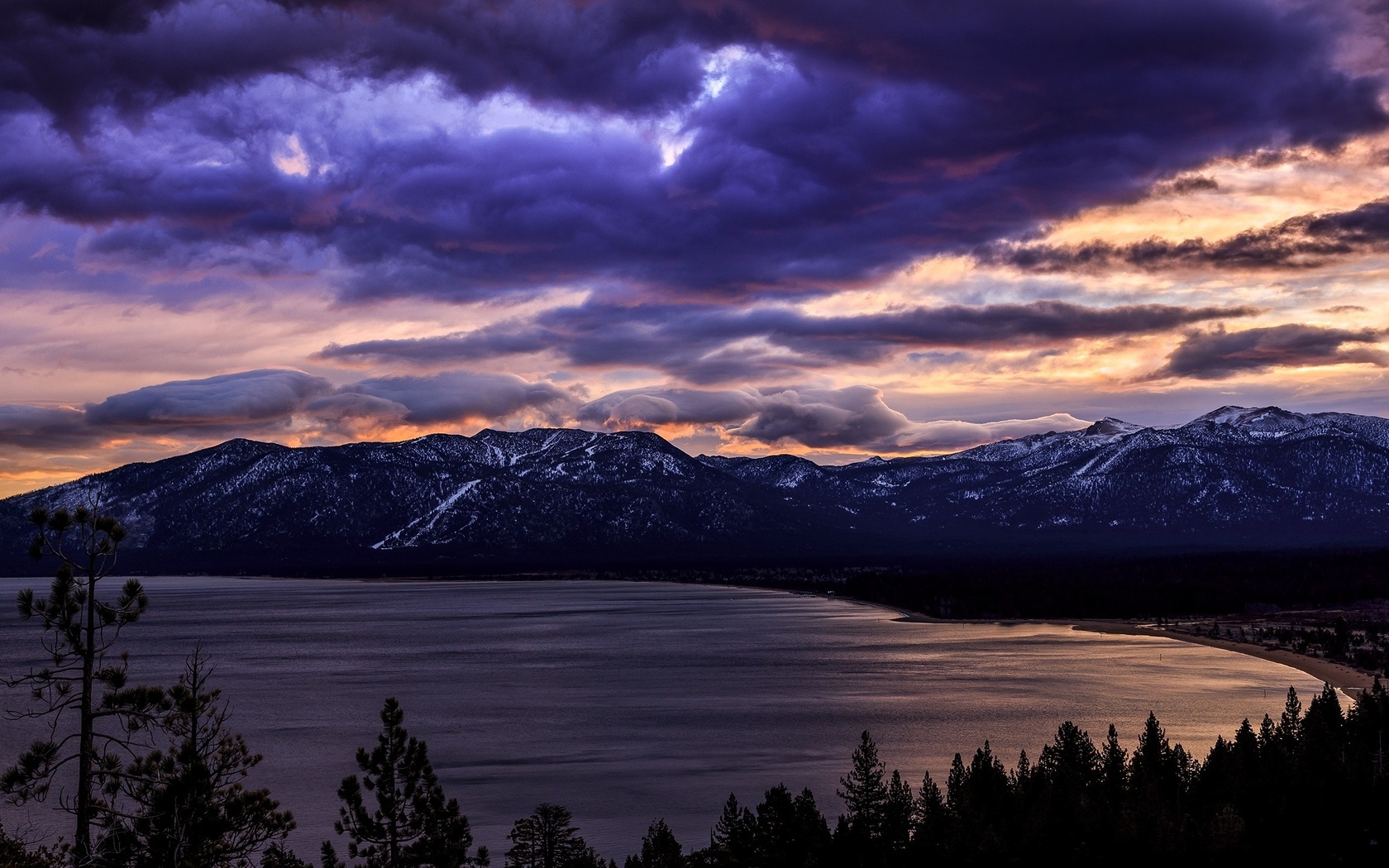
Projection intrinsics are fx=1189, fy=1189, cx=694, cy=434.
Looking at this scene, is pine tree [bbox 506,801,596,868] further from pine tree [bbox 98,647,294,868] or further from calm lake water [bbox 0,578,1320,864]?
pine tree [bbox 98,647,294,868]

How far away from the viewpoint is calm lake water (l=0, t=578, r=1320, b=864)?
70625 millimetres

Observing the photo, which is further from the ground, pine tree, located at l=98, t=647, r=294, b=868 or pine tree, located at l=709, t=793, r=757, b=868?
pine tree, located at l=98, t=647, r=294, b=868

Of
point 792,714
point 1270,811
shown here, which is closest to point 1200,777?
point 1270,811

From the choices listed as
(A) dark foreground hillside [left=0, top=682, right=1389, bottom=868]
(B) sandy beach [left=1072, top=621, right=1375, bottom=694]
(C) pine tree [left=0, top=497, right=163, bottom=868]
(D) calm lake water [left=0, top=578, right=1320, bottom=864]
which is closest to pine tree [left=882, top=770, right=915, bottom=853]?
(A) dark foreground hillside [left=0, top=682, right=1389, bottom=868]

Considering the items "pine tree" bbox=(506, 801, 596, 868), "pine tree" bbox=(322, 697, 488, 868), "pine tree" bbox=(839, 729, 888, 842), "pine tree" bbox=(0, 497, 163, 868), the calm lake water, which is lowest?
the calm lake water

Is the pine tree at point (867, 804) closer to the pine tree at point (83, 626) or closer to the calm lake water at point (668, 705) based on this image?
the calm lake water at point (668, 705)

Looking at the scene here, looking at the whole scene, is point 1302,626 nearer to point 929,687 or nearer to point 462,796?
point 929,687

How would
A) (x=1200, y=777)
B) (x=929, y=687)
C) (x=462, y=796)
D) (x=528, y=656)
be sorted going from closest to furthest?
(x=1200, y=777) → (x=462, y=796) → (x=929, y=687) → (x=528, y=656)

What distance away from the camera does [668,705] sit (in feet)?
351

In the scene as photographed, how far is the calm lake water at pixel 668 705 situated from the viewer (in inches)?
2781

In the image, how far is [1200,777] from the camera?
57.3m

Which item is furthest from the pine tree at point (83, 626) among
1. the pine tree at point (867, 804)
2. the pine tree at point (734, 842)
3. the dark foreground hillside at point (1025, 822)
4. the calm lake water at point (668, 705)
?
the calm lake water at point (668, 705)

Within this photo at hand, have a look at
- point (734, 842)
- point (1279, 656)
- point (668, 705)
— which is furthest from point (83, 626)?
point (1279, 656)

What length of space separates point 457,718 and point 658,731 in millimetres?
19530
